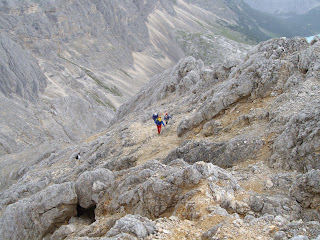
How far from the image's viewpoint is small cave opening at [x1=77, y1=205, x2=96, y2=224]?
58.0 ft

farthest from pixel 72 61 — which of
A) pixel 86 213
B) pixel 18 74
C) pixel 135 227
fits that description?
pixel 135 227

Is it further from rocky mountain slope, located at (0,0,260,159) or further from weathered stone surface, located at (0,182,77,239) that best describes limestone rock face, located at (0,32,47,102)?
weathered stone surface, located at (0,182,77,239)

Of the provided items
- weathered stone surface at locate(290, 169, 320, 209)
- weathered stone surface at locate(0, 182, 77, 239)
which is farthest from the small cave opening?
weathered stone surface at locate(290, 169, 320, 209)

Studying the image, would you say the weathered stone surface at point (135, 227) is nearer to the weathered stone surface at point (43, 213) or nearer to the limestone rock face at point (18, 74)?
the weathered stone surface at point (43, 213)

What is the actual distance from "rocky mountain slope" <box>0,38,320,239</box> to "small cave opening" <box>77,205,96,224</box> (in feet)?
0.37

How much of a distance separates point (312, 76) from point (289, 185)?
832 cm

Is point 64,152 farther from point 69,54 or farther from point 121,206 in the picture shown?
point 69,54

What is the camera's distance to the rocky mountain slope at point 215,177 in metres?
10.7

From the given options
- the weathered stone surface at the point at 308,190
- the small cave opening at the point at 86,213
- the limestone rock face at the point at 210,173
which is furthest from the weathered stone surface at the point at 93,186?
the weathered stone surface at the point at 308,190

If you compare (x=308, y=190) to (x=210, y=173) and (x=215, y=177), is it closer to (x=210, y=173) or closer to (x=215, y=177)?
(x=215, y=177)

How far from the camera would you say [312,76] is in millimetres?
17844

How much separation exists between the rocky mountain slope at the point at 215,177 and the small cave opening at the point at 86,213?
111 millimetres

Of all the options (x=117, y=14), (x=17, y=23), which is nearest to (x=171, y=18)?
(x=117, y=14)

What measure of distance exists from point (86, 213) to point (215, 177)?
28.8ft
